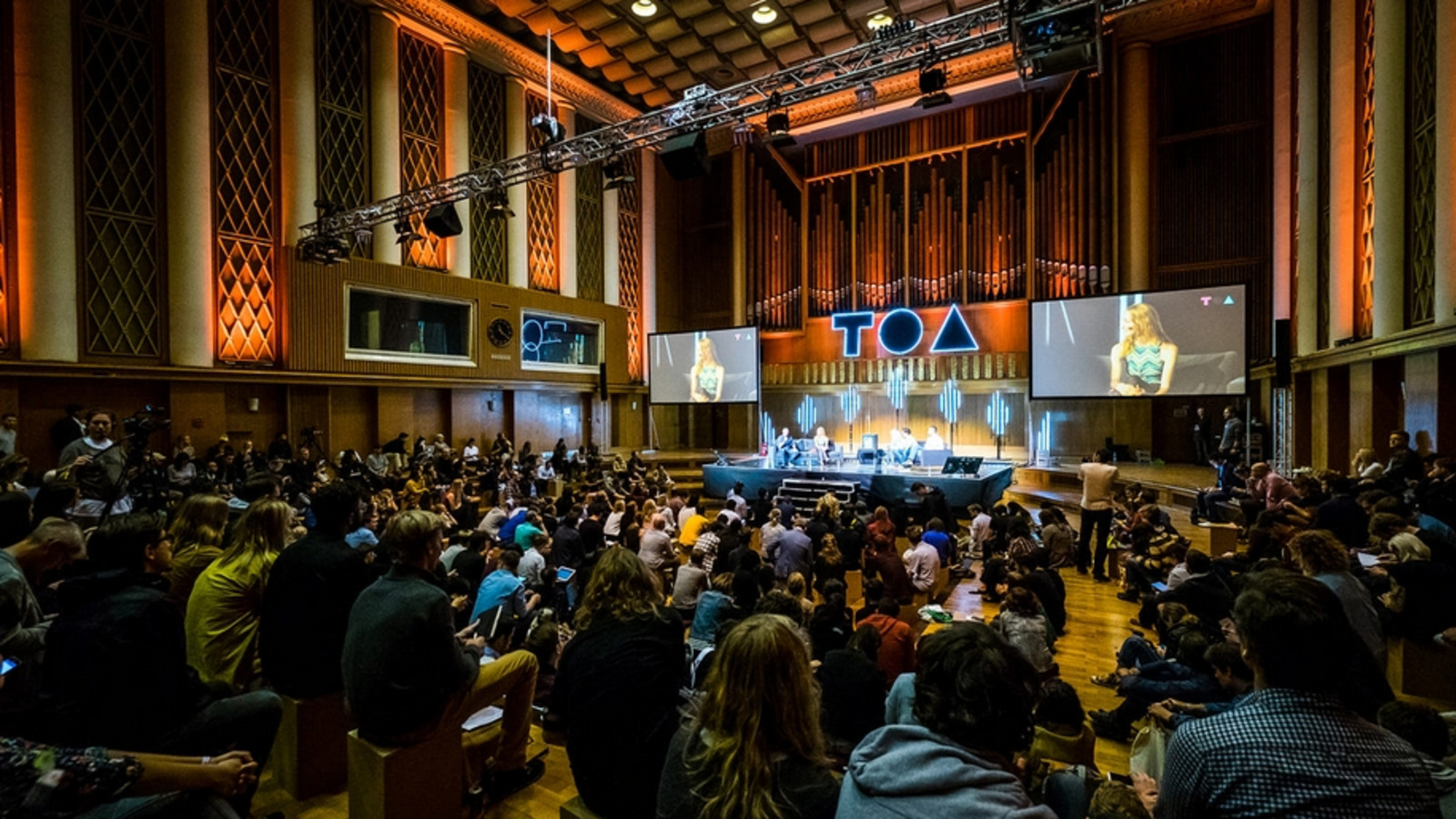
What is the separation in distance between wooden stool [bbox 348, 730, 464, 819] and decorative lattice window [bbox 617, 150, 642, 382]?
47.0 ft

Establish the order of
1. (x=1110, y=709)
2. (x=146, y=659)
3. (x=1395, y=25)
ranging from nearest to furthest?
1. (x=146, y=659)
2. (x=1110, y=709)
3. (x=1395, y=25)

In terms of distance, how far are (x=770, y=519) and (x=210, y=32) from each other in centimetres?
1102

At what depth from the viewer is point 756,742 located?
1.36 metres

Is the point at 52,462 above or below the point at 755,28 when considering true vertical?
below

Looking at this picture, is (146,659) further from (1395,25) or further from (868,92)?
(1395,25)

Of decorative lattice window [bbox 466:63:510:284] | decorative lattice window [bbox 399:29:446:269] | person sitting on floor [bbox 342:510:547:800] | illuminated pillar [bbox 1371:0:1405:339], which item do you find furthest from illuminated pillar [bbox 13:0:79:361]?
illuminated pillar [bbox 1371:0:1405:339]

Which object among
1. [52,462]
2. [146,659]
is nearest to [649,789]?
[146,659]

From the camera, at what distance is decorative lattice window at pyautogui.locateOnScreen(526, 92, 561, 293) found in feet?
47.0

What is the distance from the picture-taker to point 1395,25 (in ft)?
21.8

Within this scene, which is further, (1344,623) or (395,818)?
(395,818)

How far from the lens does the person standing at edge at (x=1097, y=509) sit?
21.2 ft

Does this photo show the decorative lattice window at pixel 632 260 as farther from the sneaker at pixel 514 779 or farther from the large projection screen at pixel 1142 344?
the sneaker at pixel 514 779

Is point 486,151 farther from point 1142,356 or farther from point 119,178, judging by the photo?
point 1142,356

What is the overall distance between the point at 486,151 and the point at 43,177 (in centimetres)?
691
